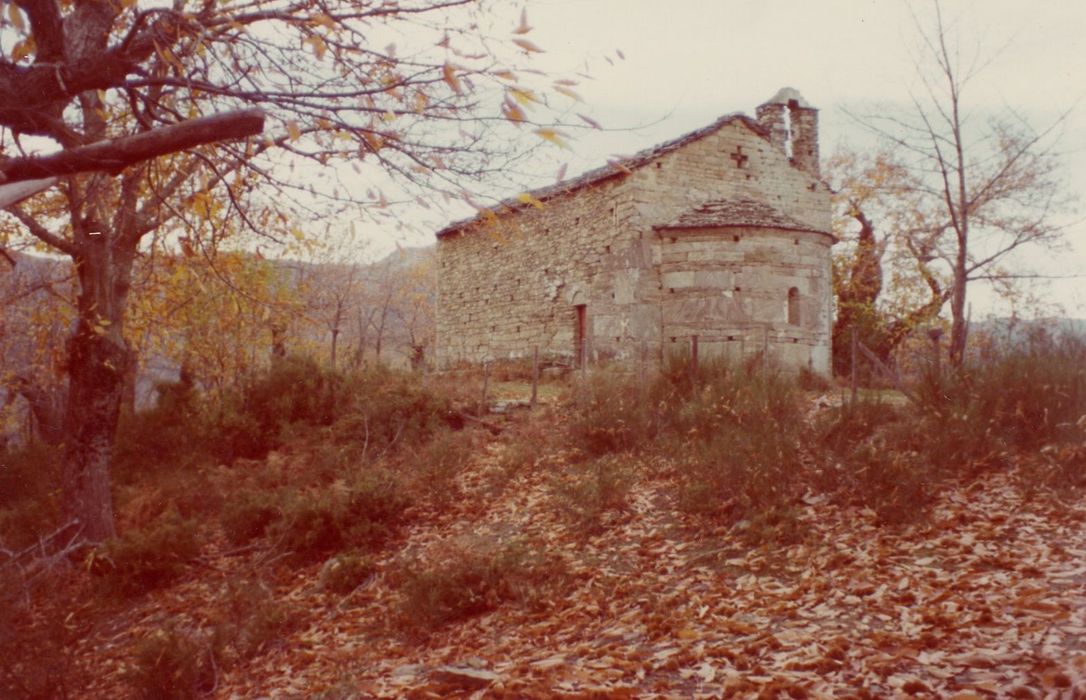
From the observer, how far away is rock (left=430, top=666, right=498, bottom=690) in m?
4.75

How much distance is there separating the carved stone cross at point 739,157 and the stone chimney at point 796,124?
6.90ft

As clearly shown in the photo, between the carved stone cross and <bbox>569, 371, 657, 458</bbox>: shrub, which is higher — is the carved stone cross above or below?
above

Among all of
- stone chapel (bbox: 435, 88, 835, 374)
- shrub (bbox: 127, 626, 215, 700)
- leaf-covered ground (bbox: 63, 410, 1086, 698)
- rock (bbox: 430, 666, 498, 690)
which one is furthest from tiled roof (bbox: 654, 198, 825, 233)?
rock (bbox: 430, 666, 498, 690)

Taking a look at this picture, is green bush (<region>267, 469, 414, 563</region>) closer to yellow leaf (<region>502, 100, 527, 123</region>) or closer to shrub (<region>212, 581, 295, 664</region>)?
shrub (<region>212, 581, 295, 664</region>)

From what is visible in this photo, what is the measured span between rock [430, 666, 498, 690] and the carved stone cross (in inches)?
622

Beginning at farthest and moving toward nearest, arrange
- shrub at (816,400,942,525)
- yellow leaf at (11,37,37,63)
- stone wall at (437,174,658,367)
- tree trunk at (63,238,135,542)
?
1. stone wall at (437,174,658,367)
2. tree trunk at (63,238,135,542)
3. shrub at (816,400,942,525)
4. yellow leaf at (11,37,37,63)

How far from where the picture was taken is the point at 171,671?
245 inches

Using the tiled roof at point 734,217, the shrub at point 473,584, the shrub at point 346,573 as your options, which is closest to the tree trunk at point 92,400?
the shrub at point 346,573

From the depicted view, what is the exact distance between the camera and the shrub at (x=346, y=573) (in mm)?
8008

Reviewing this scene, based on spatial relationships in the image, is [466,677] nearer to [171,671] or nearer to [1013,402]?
[171,671]

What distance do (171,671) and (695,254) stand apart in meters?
13.1

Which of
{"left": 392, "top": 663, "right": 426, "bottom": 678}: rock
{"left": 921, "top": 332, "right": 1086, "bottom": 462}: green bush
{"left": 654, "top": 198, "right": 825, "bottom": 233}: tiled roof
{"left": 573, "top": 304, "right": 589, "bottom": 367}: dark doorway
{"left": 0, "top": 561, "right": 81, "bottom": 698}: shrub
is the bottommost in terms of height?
{"left": 0, "top": 561, "right": 81, "bottom": 698}: shrub

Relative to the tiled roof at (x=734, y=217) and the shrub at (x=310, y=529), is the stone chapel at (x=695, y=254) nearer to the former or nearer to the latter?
the tiled roof at (x=734, y=217)

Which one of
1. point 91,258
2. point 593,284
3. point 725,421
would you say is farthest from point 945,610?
point 593,284
